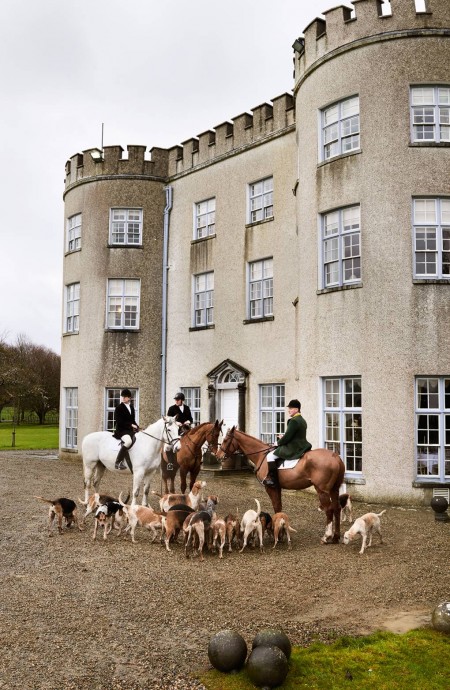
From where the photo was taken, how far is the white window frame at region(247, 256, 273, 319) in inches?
869

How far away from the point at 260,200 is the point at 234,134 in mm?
3108

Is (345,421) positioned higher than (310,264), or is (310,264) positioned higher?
(310,264)

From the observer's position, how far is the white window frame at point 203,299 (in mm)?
24411

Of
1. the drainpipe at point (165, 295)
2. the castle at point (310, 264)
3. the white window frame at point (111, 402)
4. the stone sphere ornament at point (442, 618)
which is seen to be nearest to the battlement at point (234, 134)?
the castle at point (310, 264)

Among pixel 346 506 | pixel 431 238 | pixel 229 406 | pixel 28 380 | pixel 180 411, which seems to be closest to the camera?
pixel 346 506

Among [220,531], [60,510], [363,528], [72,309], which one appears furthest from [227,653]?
[72,309]

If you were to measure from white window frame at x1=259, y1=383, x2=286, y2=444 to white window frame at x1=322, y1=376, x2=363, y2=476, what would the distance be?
143 inches

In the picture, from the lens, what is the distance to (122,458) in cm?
1387

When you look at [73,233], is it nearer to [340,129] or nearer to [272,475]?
[340,129]

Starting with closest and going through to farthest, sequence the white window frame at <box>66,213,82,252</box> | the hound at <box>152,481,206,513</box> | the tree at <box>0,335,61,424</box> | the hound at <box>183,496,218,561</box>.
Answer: the hound at <box>183,496,218,561</box>, the hound at <box>152,481,206,513</box>, the white window frame at <box>66,213,82,252</box>, the tree at <box>0,335,61,424</box>

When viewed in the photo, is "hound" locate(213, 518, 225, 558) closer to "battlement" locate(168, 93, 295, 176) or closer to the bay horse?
the bay horse

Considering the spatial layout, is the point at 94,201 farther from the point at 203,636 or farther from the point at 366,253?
the point at 203,636

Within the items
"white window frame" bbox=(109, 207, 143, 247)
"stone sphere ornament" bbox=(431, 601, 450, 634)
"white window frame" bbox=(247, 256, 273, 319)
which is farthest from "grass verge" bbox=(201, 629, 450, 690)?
"white window frame" bbox=(109, 207, 143, 247)

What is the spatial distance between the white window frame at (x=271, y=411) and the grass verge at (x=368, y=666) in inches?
566
